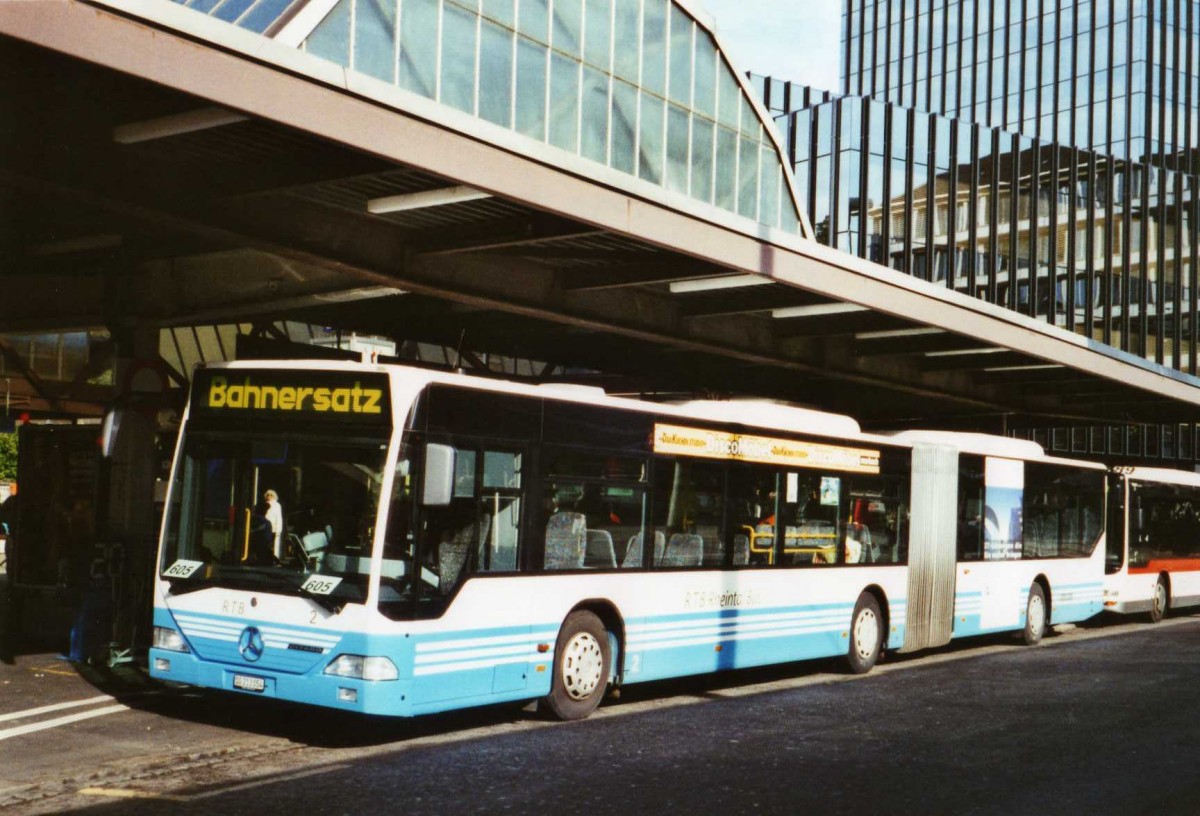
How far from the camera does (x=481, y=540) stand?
32.6ft

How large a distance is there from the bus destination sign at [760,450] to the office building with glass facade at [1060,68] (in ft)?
194

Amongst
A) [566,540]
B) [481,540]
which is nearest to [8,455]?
[566,540]

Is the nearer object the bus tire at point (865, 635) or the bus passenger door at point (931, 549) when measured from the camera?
the bus tire at point (865, 635)

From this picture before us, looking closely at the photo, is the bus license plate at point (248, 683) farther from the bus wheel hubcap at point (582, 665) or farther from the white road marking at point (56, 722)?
the bus wheel hubcap at point (582, 665)

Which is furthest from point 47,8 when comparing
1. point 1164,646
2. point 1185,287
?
point 1185,287

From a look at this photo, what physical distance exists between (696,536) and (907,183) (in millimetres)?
47993

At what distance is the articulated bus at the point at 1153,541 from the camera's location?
2283 centimetres

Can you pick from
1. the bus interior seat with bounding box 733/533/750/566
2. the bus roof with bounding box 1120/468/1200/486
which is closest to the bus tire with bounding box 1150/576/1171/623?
the bus roof with bounding box 1120/468/1200/486

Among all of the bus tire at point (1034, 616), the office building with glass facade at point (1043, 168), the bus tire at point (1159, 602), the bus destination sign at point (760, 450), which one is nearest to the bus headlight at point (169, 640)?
the bus destination sign at point (760, 450)

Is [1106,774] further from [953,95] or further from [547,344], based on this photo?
[953,95]

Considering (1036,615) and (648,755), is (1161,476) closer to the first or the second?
(1036,615)

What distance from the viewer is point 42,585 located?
48.7 ft

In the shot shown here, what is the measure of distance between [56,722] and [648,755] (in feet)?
14.2

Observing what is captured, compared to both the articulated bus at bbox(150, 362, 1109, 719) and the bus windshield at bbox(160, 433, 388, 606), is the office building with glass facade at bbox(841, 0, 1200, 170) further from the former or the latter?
the bus windshield at bbox(160, 433, 388, 606)
